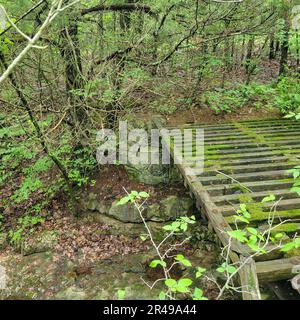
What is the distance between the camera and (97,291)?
210 inches

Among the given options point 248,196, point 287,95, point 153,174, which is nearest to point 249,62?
point 287,95

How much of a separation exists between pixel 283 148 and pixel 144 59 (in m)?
3.41

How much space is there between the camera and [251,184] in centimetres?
455

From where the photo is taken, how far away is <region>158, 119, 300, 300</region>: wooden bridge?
304 centimetres

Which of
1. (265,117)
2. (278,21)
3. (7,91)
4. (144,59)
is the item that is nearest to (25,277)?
(7,91)

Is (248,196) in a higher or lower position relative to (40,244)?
higher

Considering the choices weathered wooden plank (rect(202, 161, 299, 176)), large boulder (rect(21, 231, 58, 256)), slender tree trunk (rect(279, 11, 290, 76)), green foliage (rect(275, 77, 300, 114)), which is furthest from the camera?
slender tree trunk (rect(279, 11, 290, 76))

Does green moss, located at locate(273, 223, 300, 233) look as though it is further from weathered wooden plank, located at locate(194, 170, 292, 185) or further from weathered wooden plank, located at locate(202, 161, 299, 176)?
weathered wooden plank, located at locate(202, 161, 299, 176)

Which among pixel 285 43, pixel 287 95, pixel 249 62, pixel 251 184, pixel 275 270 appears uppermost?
pixel 285 43

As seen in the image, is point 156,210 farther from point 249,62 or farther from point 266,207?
point 249,62

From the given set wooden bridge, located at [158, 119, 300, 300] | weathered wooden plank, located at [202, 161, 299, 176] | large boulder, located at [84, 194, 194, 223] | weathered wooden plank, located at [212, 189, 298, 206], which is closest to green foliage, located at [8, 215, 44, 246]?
large boulder, located at [84, 194, 194, 223]

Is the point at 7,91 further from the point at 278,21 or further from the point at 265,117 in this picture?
the point at 278,21

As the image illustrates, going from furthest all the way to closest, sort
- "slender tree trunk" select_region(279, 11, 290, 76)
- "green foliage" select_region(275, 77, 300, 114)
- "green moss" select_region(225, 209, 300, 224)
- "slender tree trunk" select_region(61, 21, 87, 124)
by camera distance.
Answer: "slender tree trunk" select_region(279, 11, 290, 76)
"green foliage" select_region(275, 77, 300, 114)
"slender tree trunk" select_region(61, 21, 87, 124)
"green moss" select_region(225, 209, 300, 224)

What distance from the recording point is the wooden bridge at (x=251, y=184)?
3044mm
